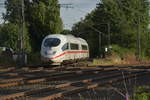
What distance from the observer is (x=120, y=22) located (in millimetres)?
60250

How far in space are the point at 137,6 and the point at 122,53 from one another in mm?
20852

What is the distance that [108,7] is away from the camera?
63.2 metres

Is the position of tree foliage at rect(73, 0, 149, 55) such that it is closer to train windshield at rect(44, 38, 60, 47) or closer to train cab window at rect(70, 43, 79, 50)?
train cab window at rect(70, 43, 79, 50)

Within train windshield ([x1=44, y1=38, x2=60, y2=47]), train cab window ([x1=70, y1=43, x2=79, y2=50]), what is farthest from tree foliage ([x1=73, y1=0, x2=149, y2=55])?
train windshield ([x1=44, y1=38, x2=60, y2=47])

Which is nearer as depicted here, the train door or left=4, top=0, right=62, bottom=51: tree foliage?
the train door

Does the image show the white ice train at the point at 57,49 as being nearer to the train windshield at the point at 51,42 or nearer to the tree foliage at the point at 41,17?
the train windshield at the point at 51,42

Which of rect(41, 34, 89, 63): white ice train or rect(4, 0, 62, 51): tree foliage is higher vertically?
rect(4, 0, 62, 51): tree foliage

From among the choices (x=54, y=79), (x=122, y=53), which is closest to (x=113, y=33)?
(x=122, y=53)

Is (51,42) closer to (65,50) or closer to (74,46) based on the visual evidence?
(65,50)

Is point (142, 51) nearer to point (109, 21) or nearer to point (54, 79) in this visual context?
point (109, 21)

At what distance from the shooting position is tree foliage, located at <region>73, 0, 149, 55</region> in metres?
56.9

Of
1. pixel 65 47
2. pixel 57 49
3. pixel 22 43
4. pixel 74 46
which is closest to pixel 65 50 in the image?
pixel 65 47

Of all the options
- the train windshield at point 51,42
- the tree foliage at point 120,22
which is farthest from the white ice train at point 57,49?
the tree foliage at point 120,22

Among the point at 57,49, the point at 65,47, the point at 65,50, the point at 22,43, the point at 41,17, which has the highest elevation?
the point at 41,17
